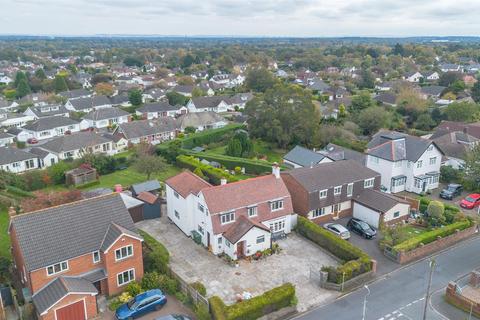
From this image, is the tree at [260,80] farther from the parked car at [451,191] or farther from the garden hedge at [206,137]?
the parked car at [451,191]

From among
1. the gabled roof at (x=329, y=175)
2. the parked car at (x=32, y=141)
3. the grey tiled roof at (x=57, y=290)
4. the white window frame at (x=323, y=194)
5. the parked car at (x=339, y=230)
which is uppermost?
the gabled roof at (x=329, y=175)

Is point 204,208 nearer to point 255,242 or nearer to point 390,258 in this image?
point 255,242

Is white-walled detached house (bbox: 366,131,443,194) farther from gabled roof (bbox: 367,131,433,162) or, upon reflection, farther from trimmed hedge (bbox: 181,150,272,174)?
trimmed hedge (bbox: 181,150,272,174)

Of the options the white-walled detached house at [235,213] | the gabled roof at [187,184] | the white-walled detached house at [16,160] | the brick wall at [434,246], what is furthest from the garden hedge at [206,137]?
the brick wall at [434,246]

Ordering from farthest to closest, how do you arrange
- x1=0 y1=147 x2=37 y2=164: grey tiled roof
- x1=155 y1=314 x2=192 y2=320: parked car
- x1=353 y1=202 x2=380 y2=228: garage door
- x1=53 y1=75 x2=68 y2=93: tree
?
x1=53 y1=75 x2=68 y2=93: tree, x1=0 y1=147 x2=37 y2=164: grey tiled roof, x1=353 y1=202 x2=380 y2=228: garage door, x1=155 y1=314 x2=192 y2=320: parked car

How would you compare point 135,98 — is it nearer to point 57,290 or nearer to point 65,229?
point 65,229

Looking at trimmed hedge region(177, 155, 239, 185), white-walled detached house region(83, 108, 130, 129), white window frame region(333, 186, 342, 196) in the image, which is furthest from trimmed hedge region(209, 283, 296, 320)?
white-walled detached house region(83, 108, 130, 129)

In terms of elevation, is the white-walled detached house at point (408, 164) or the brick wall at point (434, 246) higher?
the white-walled detached house at point (408, 164)

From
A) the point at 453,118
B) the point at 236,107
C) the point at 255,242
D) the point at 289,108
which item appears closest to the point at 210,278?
the point at 255,242
